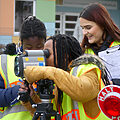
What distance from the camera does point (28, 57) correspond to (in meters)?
1.04

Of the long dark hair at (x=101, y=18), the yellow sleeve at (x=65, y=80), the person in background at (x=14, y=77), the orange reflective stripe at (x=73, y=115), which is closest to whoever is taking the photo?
the yellow sleeve at (x=65, y=80)

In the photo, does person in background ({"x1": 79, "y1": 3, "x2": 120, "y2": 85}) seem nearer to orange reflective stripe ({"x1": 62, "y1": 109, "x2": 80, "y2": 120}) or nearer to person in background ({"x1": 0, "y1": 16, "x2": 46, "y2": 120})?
person in background ({"x1": 0, "y1": 16, "x2": 46, "y2": 120})

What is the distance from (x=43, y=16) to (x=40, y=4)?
403 millimetres

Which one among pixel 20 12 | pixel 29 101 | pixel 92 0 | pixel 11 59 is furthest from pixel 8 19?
pixel 29 101

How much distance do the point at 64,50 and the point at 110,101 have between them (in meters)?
0.41

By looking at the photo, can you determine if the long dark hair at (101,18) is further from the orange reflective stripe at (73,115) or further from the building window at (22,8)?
the building window at (22,8)

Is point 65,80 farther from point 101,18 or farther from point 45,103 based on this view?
point 101,18

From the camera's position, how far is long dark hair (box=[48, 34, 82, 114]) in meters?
1.20

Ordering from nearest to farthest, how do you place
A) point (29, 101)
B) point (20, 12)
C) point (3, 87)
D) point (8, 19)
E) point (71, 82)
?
1. point (71, 82)
2. point (29, 101)
3. point (3, 87)
4. point (8, 19)
5. point (20, 12)

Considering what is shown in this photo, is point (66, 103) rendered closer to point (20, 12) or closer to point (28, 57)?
point (28, 57)

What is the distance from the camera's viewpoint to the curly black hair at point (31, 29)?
162cm

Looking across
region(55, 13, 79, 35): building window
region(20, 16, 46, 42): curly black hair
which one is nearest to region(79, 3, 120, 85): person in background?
region(20, 16, 46, 42): curly black hair

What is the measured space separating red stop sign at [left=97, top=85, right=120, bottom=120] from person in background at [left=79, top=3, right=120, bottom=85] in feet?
2.88

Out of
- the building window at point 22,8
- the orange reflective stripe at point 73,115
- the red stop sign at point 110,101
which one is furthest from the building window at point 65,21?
the red stop sign at point 110,101
